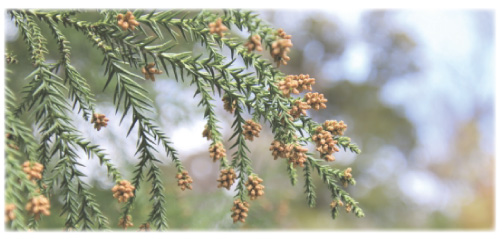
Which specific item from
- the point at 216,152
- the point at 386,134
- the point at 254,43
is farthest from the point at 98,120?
the point at 386,134

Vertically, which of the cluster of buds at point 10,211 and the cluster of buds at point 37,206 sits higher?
the cluster of buds at point 37,206

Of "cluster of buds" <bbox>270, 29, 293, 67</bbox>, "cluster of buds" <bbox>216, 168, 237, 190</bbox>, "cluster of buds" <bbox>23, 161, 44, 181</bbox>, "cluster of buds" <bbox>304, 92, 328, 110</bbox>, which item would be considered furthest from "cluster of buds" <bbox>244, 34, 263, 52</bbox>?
"cluster of buds" <bbox>23, 161, 44, 181</bbox>

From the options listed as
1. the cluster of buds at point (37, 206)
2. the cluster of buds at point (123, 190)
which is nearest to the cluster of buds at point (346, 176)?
the cluster of buds at point (123, 190)

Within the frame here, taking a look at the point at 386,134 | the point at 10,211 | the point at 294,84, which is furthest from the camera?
the point at 386,134

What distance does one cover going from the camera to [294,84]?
2.20 feet

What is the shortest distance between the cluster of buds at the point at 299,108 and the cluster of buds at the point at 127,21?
0.97 ft

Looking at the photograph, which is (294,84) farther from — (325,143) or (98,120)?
(98,120)

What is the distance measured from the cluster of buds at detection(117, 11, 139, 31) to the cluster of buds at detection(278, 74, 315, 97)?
0.86 feet

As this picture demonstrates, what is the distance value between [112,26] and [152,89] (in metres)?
1.53

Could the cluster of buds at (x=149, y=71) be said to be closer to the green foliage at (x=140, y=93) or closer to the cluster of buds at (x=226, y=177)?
the green foliage at (x=140, y=93)

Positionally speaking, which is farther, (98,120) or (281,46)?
(98,120)

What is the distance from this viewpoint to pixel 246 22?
2.19 ft

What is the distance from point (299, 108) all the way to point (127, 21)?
320 millimetres

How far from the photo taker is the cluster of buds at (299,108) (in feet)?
2.25
